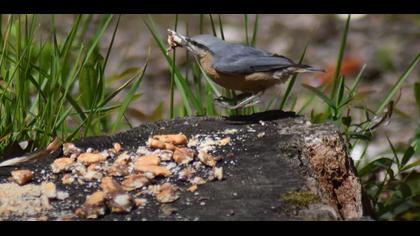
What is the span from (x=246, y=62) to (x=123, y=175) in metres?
0.95

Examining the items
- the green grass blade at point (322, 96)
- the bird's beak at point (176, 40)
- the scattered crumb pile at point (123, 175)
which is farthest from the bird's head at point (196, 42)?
the scattered crumb pile at point (123, 175)

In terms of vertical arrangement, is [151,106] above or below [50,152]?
below

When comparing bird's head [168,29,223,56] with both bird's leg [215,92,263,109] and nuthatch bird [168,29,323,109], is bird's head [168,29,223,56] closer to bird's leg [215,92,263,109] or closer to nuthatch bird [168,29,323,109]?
nuthatch bird [168,29,323,109]

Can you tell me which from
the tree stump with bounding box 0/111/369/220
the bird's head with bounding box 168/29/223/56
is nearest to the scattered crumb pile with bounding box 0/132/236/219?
the tree stump with bounding box 0/111/369/220

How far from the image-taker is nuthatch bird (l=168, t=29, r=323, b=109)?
386 cm

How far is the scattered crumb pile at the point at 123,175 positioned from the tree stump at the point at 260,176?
3cm

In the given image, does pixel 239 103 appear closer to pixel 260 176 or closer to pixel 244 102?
pixel 244 102

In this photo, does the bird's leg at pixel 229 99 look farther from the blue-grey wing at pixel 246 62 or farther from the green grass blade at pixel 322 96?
the green grass blade at pixel 322 96

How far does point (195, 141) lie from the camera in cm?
340

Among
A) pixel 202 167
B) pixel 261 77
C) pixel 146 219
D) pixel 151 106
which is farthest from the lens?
pixel 151 106

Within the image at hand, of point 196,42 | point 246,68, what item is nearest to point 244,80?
point 246,68

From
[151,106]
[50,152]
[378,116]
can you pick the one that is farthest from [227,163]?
[151,106]

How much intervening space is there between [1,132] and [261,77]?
112cm
